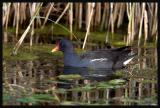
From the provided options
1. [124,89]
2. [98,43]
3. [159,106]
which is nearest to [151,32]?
[98,43]

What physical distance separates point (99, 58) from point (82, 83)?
1507 mm

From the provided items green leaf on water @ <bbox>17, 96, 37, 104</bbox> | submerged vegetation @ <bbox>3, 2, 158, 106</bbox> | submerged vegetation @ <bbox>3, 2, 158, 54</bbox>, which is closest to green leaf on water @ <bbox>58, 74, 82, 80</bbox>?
submerged vegetation @ <bbox>3, 2, 158, 106</bbox>

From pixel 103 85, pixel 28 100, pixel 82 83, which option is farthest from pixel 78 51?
pixel 28 100

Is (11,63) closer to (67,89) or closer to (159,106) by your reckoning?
(67,89)

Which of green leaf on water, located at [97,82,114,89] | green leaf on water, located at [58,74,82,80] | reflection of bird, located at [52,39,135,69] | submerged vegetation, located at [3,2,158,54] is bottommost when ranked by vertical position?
green leaf on water, located at [97,82,114,89]

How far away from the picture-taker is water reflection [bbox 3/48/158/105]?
6516 millimetres

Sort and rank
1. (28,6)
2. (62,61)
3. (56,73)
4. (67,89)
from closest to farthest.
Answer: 1. (67,89)
2. (56,73)
3. (62,61)
4. (28,6)

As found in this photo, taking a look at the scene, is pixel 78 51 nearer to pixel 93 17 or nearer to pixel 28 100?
Answer: pixel 93 17

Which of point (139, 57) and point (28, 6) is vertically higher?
Result: point (28, 6)

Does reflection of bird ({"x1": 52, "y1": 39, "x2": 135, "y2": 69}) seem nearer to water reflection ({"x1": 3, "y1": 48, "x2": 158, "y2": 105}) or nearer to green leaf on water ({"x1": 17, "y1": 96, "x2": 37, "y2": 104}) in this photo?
water reflection ({"x1": 3, "y1": 48, "x2": 158, "y2": 105})

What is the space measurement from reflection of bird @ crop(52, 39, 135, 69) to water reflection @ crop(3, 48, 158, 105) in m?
0.14

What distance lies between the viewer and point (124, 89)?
7078mm

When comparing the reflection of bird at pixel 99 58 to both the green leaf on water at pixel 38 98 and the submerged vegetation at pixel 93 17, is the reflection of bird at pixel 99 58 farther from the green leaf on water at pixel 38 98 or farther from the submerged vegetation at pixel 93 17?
the green leaf on water at pixel 38 98

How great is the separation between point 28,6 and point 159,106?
5.53 m
